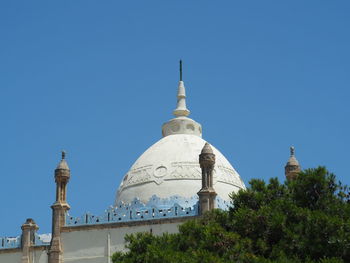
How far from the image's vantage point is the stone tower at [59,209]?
3538 cm

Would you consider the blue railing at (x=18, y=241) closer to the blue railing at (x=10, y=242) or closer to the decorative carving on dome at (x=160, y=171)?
the blue railing at (x=10, y=242)

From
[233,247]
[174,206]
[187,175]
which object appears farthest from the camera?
[187,175]

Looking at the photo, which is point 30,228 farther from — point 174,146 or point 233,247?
point 233,247

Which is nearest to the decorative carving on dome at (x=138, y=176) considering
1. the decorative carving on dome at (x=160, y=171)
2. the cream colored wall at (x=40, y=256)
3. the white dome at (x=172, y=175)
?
the white dome at (x=172, y=175)

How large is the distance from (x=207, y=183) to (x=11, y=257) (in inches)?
322

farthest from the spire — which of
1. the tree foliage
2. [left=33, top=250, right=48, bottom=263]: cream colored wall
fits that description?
the tree foliage

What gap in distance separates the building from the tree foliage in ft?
18.7

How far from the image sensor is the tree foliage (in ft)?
81.6

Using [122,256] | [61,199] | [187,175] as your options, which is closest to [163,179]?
[187,175]

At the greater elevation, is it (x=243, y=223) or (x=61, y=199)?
(x=61, y=199)

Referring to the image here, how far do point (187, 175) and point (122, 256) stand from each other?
11.0 m

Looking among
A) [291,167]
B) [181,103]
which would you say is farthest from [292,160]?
[181,103]

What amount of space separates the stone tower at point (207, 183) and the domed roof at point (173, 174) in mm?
2165

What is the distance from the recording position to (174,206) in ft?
115
